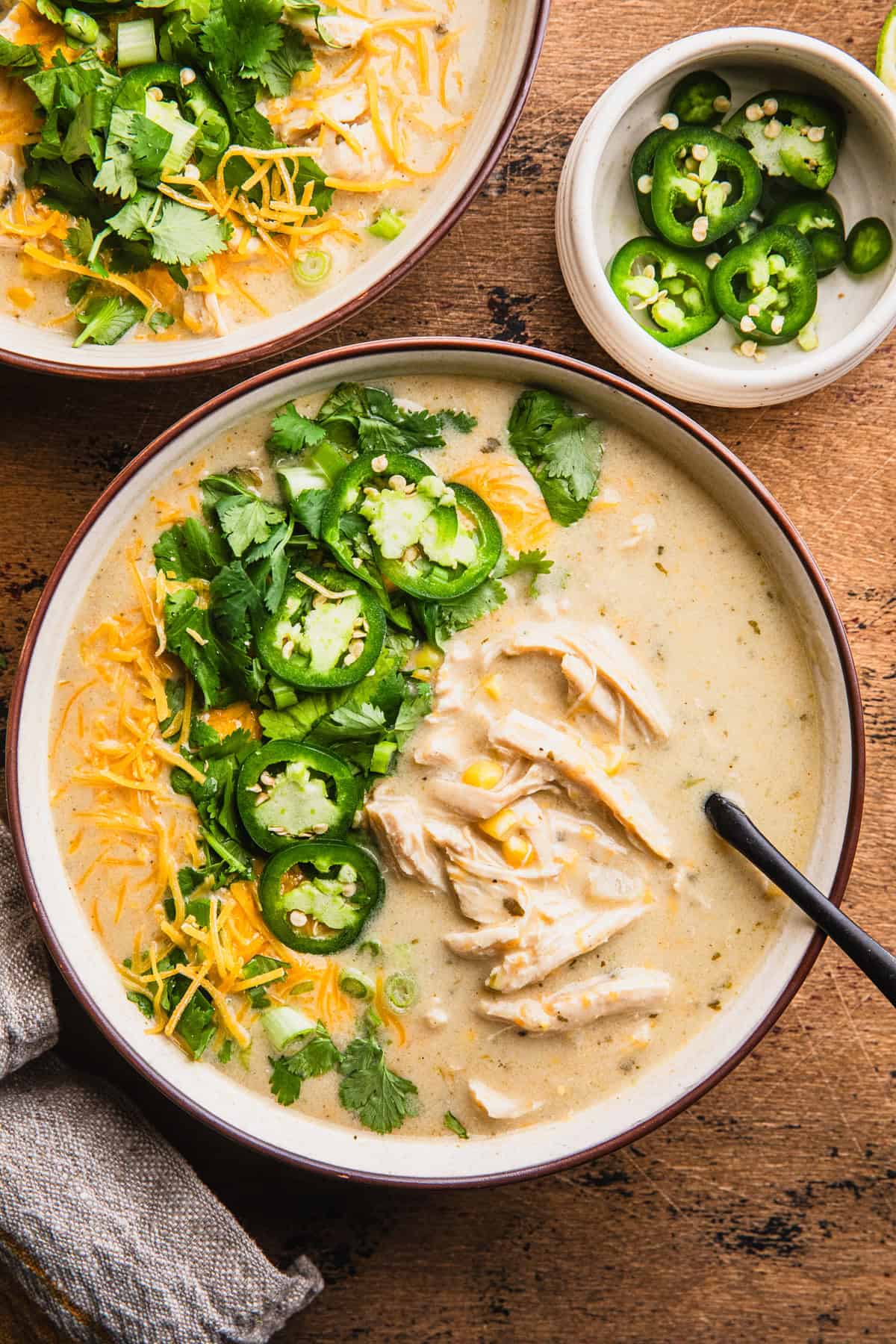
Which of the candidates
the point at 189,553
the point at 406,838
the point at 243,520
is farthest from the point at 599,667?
the point at 189,553

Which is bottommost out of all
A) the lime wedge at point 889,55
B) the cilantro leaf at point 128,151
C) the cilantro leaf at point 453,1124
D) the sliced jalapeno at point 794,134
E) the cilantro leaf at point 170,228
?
the cilantro leaf at point 453,1124

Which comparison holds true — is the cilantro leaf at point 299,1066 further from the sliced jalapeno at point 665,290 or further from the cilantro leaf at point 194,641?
the sliced jalapeno at point 665,290

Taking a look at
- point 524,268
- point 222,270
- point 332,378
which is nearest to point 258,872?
point 332,378

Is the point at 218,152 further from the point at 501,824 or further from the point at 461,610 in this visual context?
the point at 501,824

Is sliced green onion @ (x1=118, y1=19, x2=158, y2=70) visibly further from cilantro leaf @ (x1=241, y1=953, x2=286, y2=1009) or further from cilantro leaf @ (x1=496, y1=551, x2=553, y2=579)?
cilantro leaf @ (x1=241, y1=953, x2=286, y2=1009)

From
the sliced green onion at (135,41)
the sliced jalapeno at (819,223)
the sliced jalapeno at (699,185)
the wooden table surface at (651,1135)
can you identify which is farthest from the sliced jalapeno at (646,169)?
the sliced green onion at (135,41)
